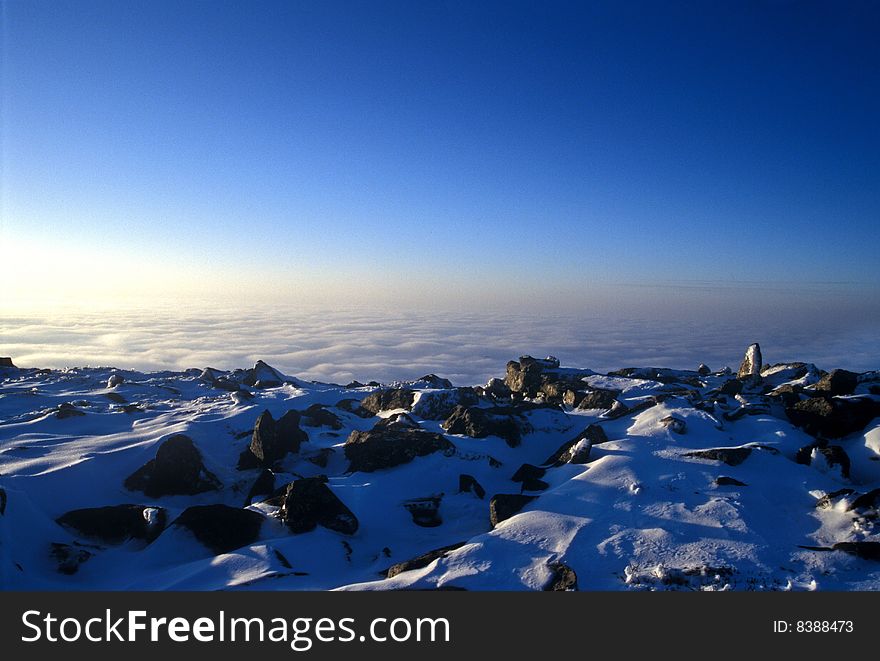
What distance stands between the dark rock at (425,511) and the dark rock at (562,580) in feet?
16.6

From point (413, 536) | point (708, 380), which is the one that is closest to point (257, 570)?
point (413, 536)

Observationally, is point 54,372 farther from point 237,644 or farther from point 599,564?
point 599,564

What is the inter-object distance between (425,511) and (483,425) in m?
6.39

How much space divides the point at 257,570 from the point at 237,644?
2.91m

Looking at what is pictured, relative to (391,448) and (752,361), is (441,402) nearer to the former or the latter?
(391,448)

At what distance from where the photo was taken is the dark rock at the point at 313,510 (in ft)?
41.7

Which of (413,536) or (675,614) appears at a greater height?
(675,614)

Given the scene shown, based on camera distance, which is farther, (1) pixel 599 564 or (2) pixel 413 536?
(2) pixel 413 536

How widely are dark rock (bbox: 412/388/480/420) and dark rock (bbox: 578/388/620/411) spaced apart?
566 cm

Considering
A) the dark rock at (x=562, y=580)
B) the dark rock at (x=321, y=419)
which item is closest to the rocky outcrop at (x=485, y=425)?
the dark rock at (x=321, y=419)

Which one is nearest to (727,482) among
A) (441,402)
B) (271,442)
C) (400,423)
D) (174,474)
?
(400,423)

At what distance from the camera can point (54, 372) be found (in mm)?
48656

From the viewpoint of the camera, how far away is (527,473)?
16.1 meters

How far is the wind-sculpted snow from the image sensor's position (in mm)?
9867
